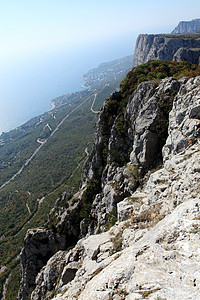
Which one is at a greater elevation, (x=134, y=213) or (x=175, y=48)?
(x=175, y=48)

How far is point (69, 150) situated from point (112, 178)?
284 ft

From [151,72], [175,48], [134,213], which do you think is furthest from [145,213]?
[175,48]

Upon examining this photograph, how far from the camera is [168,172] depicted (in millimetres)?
13477

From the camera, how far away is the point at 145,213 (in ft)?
39.3

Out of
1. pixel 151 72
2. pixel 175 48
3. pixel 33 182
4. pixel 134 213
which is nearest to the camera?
pixel 134 213

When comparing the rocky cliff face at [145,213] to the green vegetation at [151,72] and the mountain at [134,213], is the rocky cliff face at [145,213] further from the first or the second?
the green vegetation at [151,72]

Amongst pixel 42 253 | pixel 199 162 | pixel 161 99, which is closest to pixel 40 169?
pixel 42 253

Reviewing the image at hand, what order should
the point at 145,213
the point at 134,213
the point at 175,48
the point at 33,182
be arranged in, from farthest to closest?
the point at 33,182, the point at 175,48, the point at 134,213, the point at 145,213

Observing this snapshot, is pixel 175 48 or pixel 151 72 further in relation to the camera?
pixel 175 48

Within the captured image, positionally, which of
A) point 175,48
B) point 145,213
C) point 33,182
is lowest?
point 33,182

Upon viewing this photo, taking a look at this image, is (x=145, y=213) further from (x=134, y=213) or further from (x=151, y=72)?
(x=151, y=72)

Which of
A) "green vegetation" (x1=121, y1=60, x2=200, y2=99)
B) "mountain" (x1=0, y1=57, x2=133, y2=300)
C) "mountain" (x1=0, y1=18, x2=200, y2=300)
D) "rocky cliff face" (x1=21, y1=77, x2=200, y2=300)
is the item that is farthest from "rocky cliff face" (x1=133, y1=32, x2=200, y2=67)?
"mountain" (x1=0, y1=57, x2=133, y2=300)

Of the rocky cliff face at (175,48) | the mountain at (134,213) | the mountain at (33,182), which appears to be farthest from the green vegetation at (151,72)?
the rocky cliff face at (175,48)

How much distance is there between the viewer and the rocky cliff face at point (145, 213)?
636 centimetres
